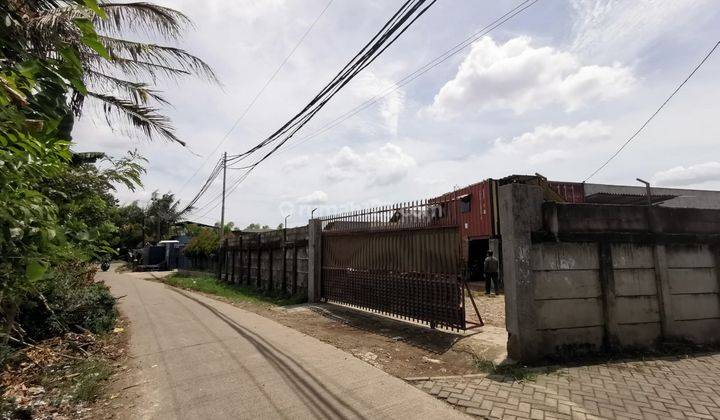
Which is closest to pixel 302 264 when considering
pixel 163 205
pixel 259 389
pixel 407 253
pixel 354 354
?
pixel 407 253

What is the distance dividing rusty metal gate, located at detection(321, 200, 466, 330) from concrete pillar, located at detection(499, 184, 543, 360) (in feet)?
3.76

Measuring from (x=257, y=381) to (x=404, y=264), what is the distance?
12.8ft

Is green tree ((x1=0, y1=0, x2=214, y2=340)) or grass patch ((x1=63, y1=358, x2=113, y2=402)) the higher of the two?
green tree ((x1=0, y1=0, x2=214, y2=340))

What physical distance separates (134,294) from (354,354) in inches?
477

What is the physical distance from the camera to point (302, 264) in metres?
12.6

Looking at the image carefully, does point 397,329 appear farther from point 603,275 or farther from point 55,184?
point 55,184

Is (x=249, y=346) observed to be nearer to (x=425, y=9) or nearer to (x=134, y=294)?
(x=425, y=9)

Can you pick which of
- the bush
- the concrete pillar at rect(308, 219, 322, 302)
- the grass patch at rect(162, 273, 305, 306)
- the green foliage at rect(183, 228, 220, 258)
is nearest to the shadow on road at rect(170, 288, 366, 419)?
the bush

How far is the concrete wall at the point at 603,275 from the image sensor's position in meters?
5.45

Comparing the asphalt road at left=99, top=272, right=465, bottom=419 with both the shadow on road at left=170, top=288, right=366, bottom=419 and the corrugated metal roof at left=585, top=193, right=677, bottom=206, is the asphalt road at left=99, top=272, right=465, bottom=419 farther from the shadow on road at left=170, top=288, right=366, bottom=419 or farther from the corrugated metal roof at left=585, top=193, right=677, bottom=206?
the corrugated metal roof at left=585, top=193, right=677, bottom=206

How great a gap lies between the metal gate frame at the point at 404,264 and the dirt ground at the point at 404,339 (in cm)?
24

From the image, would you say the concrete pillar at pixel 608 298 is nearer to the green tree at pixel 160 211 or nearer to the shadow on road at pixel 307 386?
the shadow on road at pixel 307 386

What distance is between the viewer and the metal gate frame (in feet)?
22.2

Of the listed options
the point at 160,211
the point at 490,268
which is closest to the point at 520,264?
the point at 490,268
